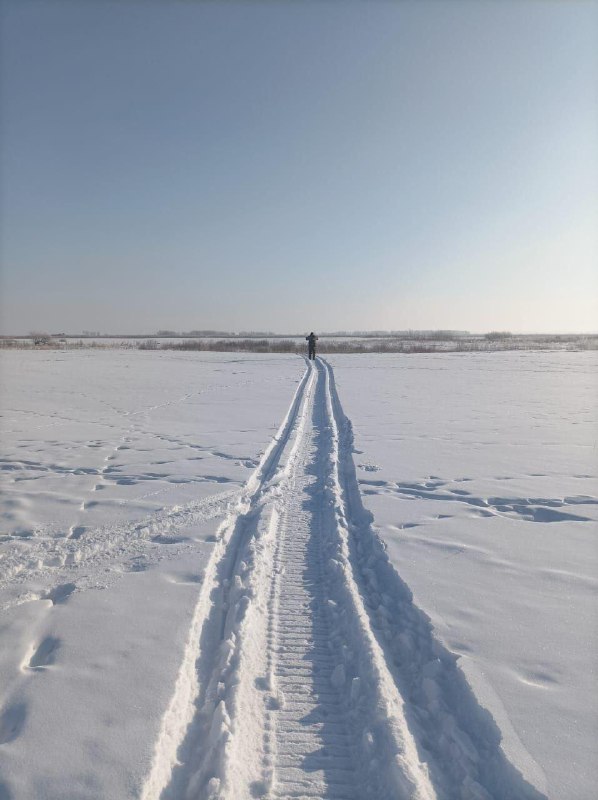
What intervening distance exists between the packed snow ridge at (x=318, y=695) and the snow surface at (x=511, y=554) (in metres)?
0.18

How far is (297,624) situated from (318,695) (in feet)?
2.00

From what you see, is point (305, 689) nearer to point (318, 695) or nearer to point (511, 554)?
point (318, 695)

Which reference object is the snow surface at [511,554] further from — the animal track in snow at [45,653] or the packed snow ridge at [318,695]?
the animal track in snow at [45,653]

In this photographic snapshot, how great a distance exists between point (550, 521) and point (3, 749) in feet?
16.4

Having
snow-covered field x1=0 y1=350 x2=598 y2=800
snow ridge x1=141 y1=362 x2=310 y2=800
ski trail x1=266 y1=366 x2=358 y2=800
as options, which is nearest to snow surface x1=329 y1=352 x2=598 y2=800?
snow-covered field x1=0 y1=350 x2=598 y2=800

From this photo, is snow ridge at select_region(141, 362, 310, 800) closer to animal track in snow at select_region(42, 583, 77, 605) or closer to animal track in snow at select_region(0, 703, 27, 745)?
animal track in snow at select_region(0, 703, 27, 745)

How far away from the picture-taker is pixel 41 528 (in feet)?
15.0

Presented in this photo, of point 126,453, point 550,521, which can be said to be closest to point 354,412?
point 126,453

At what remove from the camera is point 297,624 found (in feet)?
10.4

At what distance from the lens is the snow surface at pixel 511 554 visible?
2.34 metres

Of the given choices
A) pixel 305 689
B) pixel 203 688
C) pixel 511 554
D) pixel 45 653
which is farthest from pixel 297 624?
pixel 511 554

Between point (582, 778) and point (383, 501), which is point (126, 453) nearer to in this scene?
point (383, 501)

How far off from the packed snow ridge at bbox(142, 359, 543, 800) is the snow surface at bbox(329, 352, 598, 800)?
180mm

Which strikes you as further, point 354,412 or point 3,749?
point 354,412
